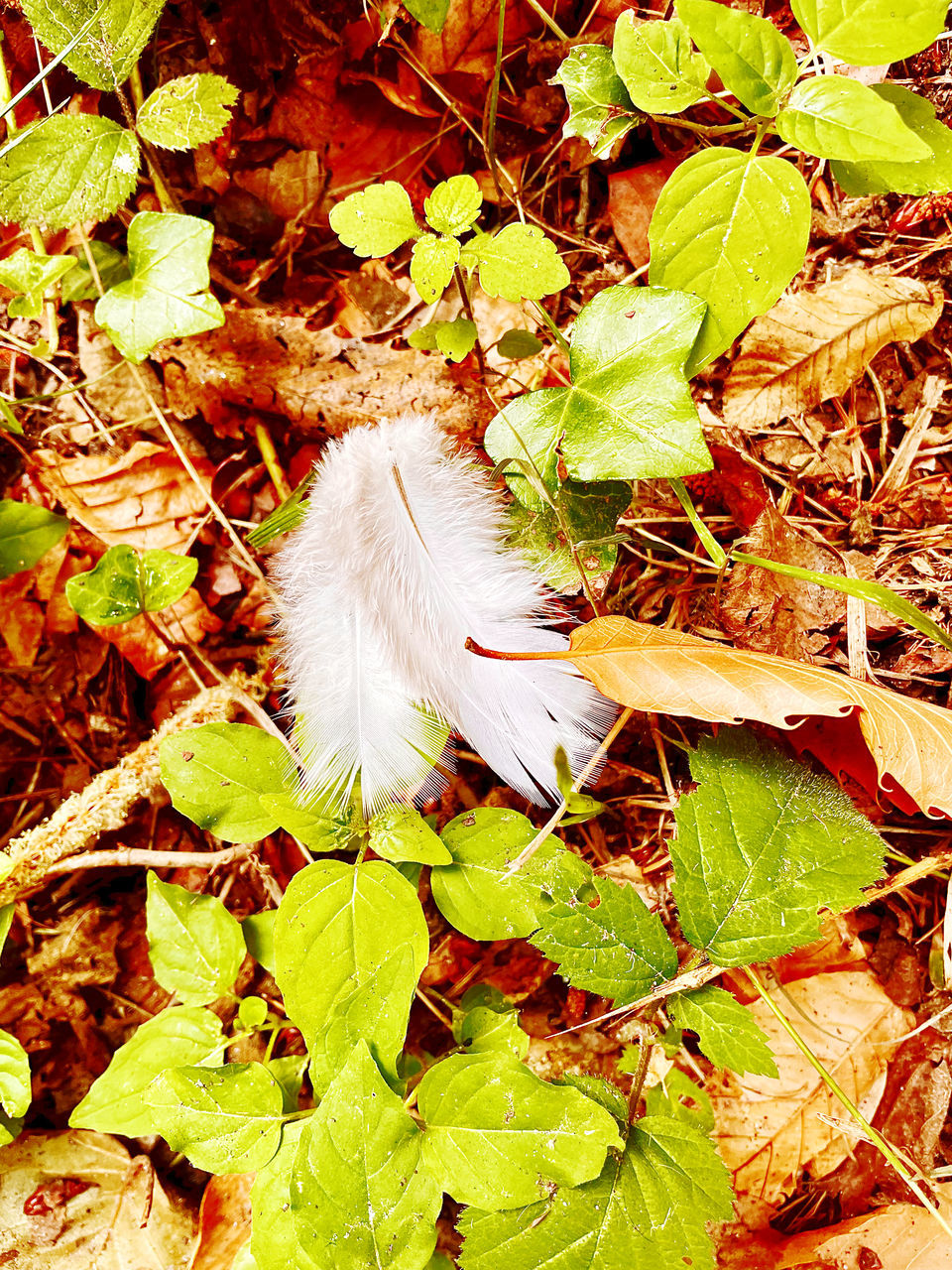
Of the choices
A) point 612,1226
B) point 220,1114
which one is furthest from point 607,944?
point 220,1114

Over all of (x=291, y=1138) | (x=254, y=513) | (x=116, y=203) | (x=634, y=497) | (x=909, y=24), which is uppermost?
(x=116, y=203)

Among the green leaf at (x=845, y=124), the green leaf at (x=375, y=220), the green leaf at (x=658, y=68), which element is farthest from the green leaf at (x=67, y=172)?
the green leaf at (x=845, y=124)

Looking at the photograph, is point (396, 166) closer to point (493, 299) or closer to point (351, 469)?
point (493, 299)

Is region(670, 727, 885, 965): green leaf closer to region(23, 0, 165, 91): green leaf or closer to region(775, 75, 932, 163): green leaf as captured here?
region(775, 75, 932, 163): green leaf

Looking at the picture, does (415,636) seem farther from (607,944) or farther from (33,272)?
(33,272)

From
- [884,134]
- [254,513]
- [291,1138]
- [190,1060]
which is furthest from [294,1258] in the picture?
[884,134]

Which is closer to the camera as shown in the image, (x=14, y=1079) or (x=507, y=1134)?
(x=507, y=1134)

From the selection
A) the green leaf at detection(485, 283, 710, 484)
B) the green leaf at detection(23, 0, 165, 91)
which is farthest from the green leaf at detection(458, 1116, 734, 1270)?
the green leaf at detection(23, 0, 165, 91)

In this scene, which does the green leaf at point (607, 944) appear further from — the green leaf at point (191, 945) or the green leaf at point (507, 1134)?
the green leaf at point (191, 945)

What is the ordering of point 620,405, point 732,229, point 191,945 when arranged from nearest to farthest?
point 732,229, point 620,405, point 191,945
